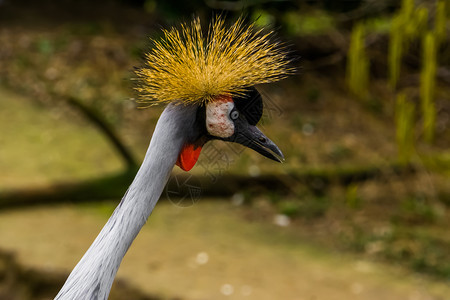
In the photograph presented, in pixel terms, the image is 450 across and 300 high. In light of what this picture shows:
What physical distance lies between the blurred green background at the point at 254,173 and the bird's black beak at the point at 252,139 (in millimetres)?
131

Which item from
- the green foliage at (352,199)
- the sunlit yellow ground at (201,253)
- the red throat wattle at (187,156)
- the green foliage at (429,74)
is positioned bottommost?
the sunlit yellow ground at (201,253)

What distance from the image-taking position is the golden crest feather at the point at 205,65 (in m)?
1.82

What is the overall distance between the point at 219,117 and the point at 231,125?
1.9 inches

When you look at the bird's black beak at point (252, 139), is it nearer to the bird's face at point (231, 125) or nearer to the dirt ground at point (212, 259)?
the bird's face at point (231, 125)

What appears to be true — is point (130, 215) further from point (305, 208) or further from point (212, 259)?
point (305, 208)

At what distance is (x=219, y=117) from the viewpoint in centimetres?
185

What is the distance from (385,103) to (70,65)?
3.20 m

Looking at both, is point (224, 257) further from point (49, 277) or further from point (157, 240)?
point (49, 277)

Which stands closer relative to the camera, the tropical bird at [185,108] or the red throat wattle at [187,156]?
the tropical bird at [185,108]

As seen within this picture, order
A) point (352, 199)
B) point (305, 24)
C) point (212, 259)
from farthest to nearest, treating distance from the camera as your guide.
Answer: point (305, 24)
point (352, 199)
point (212, 259)

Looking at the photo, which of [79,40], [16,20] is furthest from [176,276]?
[16,20]

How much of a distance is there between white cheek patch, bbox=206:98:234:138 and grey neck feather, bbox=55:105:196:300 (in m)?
0.06

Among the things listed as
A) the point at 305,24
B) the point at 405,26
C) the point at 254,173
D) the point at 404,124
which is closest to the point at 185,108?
the point at 405,26

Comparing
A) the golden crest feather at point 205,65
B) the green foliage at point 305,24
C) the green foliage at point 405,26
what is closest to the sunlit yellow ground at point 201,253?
the green foliage at point 405,26
